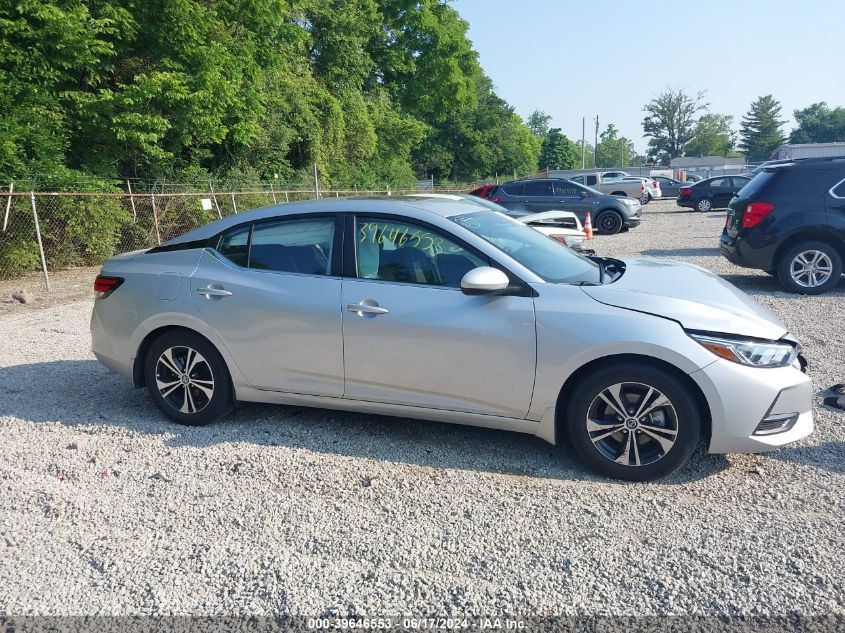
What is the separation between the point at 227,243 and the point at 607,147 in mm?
160283

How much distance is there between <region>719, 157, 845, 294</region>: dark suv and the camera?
9305mm

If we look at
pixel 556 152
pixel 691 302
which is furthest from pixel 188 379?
pixel 556 152

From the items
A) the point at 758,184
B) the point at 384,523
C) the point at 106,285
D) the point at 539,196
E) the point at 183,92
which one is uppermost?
the point at 183,92

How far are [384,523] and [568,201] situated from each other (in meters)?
18.1

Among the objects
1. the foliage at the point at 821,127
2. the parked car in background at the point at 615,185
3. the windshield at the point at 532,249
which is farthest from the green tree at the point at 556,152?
the windshield at the point at 532,249

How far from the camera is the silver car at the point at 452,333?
3.85m

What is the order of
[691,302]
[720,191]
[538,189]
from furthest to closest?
[720,191]
[538,189]
[691,302]

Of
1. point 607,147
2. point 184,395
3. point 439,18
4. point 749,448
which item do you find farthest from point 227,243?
point 607,147

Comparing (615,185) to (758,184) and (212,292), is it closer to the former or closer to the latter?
(758,184)

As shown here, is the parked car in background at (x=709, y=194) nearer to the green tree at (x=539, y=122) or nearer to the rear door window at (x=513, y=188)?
the rear door window at (x=513, y=188)

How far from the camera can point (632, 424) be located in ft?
12.8

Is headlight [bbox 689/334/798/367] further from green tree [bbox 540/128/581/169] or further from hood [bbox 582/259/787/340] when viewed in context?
green tree [bbox 540/128/581/169]

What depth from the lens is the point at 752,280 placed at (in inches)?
434

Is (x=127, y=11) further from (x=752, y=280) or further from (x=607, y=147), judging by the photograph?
(x=607, y=147)
